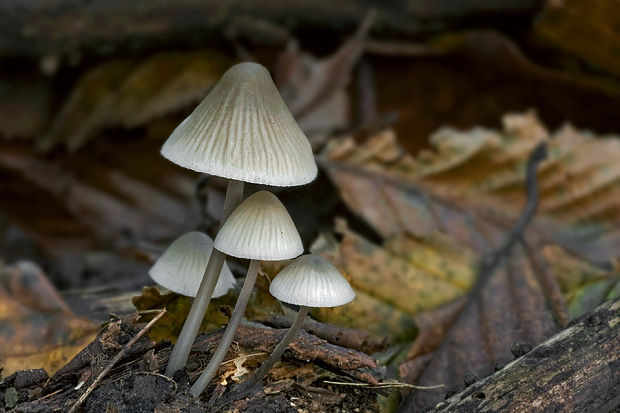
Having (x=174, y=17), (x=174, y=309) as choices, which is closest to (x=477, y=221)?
(x=174, y=309)

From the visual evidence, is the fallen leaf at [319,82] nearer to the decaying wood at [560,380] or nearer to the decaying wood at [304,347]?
the decaying wood at [304,347]

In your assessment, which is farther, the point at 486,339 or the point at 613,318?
the point at 486,339

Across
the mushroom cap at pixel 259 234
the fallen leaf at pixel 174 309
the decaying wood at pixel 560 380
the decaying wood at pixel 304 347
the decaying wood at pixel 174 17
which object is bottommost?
the decaying wood at pixel 560 380

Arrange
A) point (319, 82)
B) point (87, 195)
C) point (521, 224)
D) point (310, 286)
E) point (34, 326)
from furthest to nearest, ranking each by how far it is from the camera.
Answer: point (87, 195), point (319, 82), point (521, 224), point (34, 326), point (310, 286)

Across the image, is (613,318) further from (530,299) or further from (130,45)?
(130,45)

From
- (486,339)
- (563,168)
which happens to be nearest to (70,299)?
(486,339)

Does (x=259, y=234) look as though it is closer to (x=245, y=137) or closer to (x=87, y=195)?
(x=245, y=137)

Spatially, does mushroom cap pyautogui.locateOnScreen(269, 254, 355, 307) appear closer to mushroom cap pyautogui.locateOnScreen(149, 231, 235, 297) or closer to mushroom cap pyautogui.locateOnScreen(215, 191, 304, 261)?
mushroom cap pyautogui.locateOnScreen(215, 191, 304, 261)

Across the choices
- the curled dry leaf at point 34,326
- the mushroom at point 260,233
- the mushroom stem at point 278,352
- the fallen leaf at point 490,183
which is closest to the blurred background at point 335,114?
the fallen leaf at point 490,183
